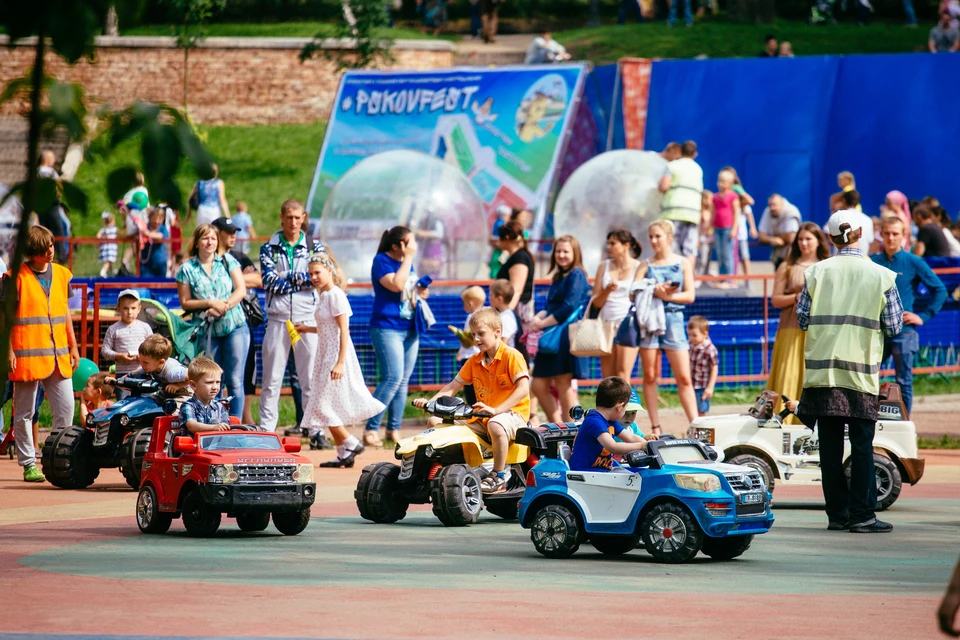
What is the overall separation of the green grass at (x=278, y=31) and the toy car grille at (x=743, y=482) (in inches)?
1331

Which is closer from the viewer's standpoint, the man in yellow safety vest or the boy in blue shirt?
the boy in blue shirt

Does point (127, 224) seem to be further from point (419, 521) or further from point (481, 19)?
point (481, 19)

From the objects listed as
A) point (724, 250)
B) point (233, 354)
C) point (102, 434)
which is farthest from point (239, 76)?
point (102, 434)

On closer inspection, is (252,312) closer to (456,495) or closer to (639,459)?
(456,495)

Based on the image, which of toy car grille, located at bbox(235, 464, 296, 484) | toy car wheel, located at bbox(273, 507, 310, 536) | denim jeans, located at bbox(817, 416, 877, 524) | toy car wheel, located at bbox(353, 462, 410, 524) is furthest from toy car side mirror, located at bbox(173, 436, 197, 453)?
denim jeans, located at bbox(817, 416, 877, 524)

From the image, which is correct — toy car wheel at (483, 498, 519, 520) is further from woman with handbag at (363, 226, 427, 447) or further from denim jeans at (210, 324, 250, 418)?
denim jeans at (210, 324, 250, 418)

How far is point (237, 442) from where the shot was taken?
29.7 ft

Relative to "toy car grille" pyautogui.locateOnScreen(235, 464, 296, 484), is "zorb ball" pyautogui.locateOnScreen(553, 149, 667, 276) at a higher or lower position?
higher

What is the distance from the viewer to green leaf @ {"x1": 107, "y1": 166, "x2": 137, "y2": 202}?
359 centimetres

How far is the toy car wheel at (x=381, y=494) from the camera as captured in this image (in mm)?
9750

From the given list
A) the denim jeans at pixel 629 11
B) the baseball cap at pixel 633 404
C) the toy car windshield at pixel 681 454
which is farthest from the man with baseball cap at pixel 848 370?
the denim jeans at pixel 629 11

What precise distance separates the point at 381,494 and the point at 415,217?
41.9ft

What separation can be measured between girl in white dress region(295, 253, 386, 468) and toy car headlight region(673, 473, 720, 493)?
15.8ft

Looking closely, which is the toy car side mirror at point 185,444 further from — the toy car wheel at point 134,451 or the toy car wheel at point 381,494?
the toy car wheel at point 134,451
